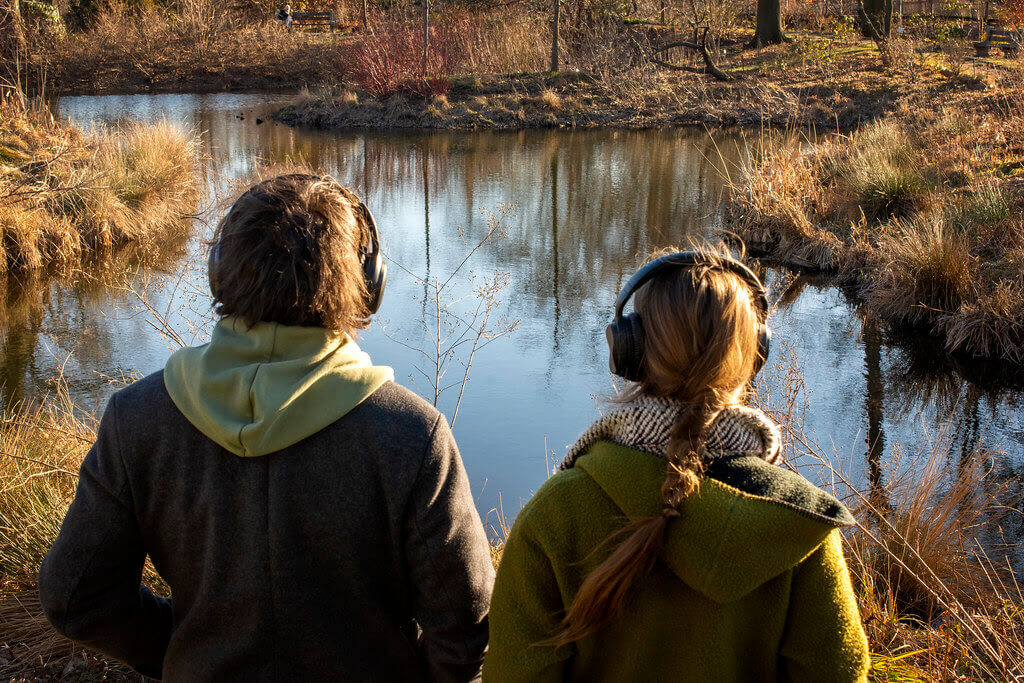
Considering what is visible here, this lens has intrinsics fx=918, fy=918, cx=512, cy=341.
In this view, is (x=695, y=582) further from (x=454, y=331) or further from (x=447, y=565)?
(x=454, y=331)

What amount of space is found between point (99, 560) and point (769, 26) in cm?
2939

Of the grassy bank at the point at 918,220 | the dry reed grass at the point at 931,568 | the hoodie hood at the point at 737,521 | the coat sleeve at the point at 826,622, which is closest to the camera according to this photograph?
the hoodie hood at the point at 737,521

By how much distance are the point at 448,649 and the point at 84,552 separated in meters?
0.62

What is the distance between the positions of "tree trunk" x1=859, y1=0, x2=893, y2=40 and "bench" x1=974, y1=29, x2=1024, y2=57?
7.74 ft

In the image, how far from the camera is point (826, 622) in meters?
1.29

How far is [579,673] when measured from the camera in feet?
4.77

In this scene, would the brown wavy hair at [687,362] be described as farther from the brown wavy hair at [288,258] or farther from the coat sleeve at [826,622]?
the brown wavy hair at [288,258]

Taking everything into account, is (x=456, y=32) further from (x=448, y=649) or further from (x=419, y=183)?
(x=448, y=649)

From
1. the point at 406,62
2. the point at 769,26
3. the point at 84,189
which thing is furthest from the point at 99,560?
the point at 769,26

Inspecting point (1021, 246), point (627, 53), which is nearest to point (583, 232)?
point (1021, 246)

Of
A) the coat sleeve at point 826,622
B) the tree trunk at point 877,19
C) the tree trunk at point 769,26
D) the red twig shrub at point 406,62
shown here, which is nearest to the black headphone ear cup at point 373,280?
the coat sleeve at point 826,622

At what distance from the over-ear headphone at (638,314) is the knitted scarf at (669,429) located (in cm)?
6

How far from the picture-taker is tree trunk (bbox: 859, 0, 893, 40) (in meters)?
24.8

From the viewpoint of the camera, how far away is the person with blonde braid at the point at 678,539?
1.22 m
